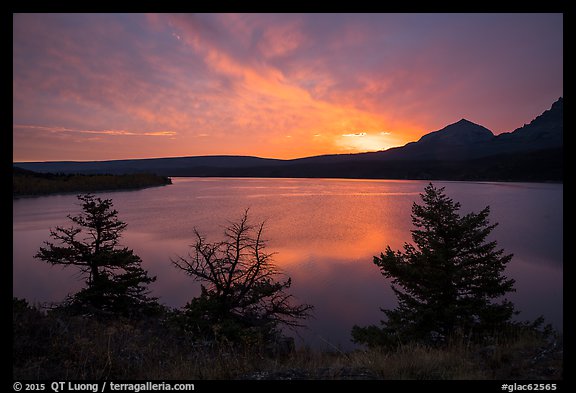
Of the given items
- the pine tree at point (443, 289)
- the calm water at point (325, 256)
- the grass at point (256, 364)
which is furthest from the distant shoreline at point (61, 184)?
the pine tree at point (443, 289)

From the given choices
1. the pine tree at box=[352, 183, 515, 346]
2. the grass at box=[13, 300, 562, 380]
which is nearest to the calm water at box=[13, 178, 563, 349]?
the grass at box=[13, 300, 562, 380]

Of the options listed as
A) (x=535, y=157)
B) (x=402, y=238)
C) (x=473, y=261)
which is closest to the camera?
(x=473, y=261)

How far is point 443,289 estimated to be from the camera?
992cm

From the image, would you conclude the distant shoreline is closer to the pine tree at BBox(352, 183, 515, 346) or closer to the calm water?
the calm water

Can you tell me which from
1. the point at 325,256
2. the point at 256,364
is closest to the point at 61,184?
the point at 325,256

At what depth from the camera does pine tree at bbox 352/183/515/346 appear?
8992 mm

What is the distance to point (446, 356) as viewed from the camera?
5.02m

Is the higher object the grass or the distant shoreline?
the distant shoreline

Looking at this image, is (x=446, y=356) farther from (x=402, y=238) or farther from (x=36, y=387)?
(x=402, y=238)

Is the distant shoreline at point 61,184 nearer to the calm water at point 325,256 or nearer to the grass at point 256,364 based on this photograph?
the calm water at point 325,256

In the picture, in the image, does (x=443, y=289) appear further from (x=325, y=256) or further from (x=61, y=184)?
(x=61, y=184)
